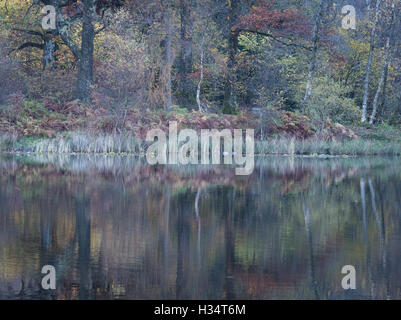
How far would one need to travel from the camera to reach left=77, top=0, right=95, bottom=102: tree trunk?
31.8 m

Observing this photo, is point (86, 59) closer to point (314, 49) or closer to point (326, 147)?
point (314, 49)

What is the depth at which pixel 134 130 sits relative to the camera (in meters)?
28.6

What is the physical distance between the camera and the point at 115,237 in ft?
31.7

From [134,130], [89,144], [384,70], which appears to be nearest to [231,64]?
[134,130]

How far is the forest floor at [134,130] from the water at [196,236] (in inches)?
362

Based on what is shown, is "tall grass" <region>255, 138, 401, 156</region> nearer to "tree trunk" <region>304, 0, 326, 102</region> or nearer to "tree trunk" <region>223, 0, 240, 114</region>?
"tree trunk" <region>304, 0, 326, 102</region>

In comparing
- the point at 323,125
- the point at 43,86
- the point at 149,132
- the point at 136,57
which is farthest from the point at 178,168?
the point at 43,86

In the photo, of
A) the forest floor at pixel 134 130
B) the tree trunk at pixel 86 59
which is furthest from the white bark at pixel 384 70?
the tree trunk at pixel 86 59

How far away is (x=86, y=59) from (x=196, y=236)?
23592 mm

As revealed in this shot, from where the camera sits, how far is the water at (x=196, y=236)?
715 centimetres

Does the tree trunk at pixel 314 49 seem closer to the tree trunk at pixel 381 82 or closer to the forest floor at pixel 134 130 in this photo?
the forest floor at pixel 134 130

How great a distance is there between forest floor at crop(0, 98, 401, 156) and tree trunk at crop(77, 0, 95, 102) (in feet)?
3.84

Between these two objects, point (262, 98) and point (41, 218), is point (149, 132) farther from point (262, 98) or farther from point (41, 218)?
point (41, 218)

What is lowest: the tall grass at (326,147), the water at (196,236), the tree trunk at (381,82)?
the water at (196,236)
